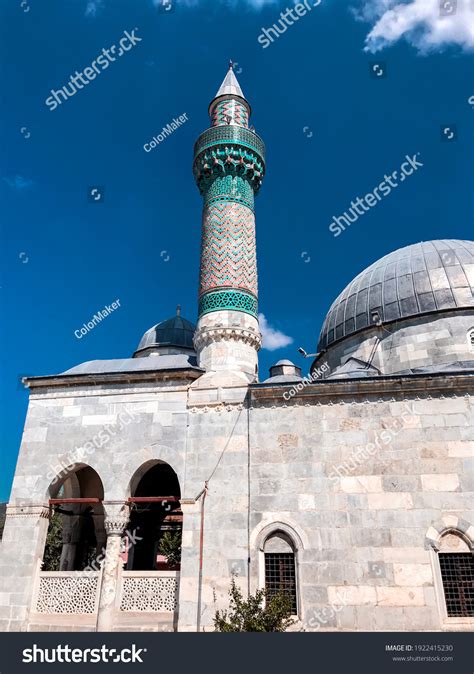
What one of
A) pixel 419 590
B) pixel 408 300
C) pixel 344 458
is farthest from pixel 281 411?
pixel 408 300

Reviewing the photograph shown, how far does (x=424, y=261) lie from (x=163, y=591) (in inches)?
442

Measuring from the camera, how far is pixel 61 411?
36.8 feet

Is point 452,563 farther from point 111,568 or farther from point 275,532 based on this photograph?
point 111,568

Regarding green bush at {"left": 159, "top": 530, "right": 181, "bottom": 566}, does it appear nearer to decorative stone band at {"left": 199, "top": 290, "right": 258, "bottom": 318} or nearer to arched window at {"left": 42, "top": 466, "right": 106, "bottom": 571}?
arched window at {"left": 42, "top": 466, "right": 106, "bottom": 571}

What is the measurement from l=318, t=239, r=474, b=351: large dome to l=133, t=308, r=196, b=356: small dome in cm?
547

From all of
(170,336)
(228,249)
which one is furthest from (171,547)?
(228,249)

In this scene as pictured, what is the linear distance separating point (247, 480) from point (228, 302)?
4.28 meters

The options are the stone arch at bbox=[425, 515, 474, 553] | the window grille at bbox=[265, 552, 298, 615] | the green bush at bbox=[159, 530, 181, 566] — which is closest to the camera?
the stone arch at bbox=[425, 515, 474, 553]

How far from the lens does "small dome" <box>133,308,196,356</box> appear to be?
19.0 meters

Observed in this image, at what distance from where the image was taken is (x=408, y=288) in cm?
1439

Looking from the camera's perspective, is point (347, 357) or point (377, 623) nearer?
point (377, 623)

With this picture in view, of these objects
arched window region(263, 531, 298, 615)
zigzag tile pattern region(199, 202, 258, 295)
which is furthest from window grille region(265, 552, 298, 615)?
zigzag tile pattern region(199, 202, 258, 295)

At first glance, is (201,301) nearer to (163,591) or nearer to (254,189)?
(254,189)

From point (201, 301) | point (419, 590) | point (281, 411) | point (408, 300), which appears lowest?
point (419, 590)
